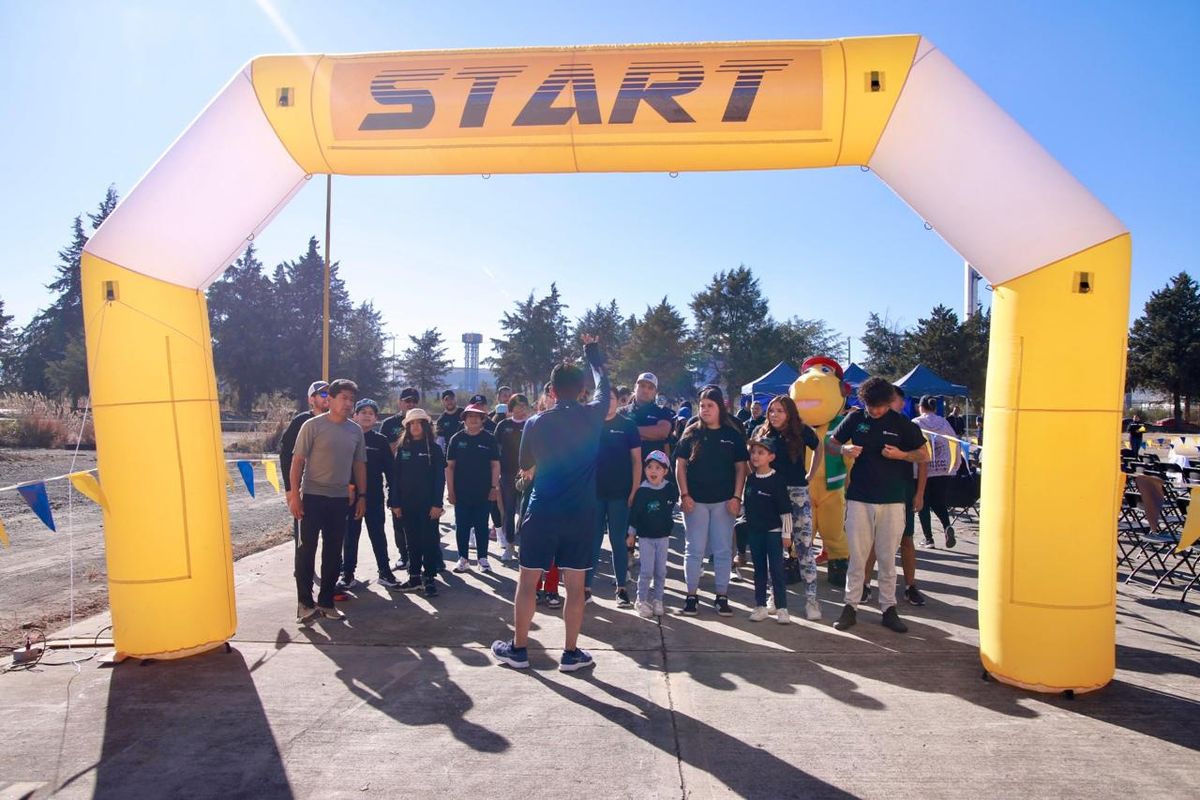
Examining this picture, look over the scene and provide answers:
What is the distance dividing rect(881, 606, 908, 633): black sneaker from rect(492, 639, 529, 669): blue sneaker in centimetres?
281

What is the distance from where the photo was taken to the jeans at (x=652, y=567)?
20.4 ft

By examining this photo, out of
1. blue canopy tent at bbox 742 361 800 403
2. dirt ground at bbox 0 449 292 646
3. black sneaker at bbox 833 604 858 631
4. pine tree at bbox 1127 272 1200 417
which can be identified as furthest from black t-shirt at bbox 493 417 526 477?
pine tree at bbox 1127 272 1200 417

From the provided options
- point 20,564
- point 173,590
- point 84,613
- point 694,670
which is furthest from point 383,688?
point 20,564

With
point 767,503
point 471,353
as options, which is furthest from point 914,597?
point 471,353

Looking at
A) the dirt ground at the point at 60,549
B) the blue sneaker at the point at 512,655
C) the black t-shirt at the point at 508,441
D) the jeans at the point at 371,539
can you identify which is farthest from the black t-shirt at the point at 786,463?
the dirt ground at the point at 60,549

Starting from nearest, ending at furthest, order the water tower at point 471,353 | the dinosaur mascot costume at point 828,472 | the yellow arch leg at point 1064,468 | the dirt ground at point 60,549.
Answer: the yellow arch leg at point 1064,468 < the dirt ground at point 60,549 < the dinosaur mascot costume at point 828,472 < the water tower at point 471,353

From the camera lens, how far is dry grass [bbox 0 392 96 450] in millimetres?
23906

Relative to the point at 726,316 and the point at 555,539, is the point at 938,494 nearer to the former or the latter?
the point at 555,539

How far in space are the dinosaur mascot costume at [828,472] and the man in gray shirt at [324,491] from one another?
4.25 meters

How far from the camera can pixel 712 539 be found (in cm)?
621

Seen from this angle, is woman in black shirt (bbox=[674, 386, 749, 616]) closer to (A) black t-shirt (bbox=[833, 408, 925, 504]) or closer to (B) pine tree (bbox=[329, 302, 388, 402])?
(A) black t-shirt (bbox=[833, 408, 925, 504])

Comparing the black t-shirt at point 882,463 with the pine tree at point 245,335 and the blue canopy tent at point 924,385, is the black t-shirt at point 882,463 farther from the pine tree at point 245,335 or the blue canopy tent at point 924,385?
the pine tree at point 245,335

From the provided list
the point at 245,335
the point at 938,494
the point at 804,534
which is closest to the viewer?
the point at 804,534

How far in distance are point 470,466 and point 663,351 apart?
48.8 m
